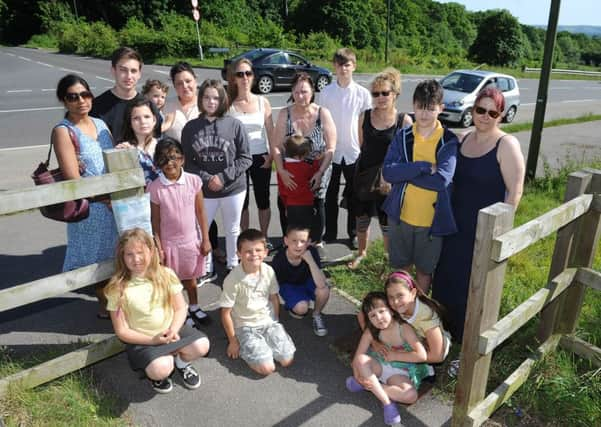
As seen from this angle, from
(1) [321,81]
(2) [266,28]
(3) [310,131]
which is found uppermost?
(2) [266,28]

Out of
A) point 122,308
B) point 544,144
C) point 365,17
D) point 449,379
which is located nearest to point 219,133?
point 122,308

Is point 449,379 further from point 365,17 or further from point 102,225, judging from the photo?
point 365,17

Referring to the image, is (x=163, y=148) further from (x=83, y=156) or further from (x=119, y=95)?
(x=119, y=95)

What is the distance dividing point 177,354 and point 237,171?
5.14 ft

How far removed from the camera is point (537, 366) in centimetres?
304

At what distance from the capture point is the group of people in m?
2.87

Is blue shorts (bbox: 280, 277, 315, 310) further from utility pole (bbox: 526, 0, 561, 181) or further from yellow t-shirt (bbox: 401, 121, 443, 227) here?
utility pole (bbox: 526, 0, 561, 181)

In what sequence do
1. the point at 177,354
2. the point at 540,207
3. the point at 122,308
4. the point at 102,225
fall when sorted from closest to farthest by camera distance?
the point at 122,308, the point at 177,354, the point at 102,225, the point at 540,207

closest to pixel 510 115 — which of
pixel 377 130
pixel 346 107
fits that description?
pixel 346 107

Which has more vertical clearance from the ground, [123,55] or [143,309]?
[123,55]

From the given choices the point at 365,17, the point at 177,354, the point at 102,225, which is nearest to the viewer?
the point at 177,354

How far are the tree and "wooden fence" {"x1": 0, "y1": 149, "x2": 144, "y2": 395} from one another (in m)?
48.1

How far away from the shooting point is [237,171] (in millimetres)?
3895

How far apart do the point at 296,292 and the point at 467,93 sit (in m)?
10.7
